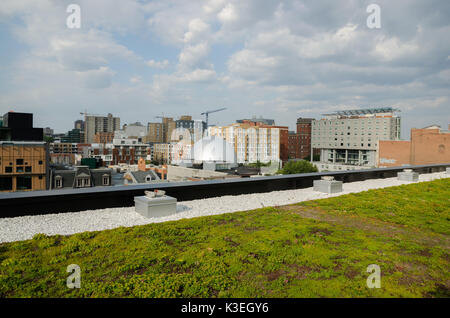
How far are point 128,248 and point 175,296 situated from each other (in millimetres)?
1753

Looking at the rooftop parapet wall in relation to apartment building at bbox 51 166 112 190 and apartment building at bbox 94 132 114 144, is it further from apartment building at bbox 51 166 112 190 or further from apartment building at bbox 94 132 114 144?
apartment building at bbox 94 132 114 144

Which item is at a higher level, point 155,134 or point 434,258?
point 155,134

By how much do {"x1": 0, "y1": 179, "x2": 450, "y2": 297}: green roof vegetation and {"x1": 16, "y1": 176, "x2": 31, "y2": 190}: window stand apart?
29838 millimetres

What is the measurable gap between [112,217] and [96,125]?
193m

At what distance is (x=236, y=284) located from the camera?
3.33 metres

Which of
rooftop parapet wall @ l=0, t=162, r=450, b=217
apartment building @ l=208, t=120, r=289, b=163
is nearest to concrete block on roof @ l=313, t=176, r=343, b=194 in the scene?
rooftop parapet wall @ l=0, t=162, r=450, b=217

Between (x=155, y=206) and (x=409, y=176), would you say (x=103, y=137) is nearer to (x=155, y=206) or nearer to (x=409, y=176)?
(x=409, y=176)

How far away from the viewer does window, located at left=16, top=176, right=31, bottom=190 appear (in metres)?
29.1

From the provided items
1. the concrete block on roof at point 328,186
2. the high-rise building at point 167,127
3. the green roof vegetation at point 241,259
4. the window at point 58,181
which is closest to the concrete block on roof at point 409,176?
the concrete block on roof at point 328,186

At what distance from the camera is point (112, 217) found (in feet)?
21.6

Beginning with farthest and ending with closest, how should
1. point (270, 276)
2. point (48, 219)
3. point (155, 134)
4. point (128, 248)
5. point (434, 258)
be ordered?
point (155, 134) → point (48, 219) → point (128, 248) → point (434, 258) → point (270, 276)

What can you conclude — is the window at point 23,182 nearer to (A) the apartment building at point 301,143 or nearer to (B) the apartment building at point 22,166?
(B) the apartment building at point 22,166
